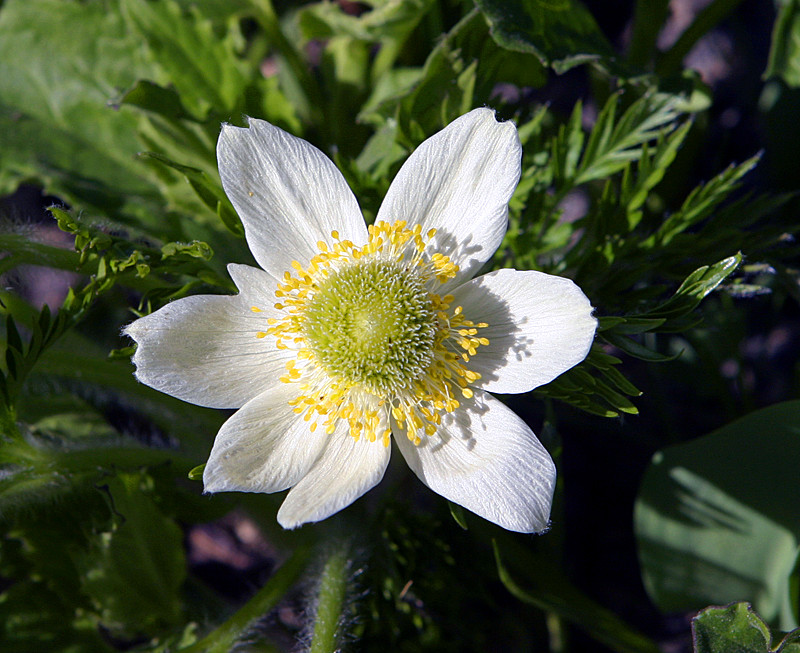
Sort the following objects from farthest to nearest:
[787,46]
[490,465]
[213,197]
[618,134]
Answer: [787,46]
[618,134]
[213,197]
[490,465]

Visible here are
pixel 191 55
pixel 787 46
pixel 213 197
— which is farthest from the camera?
pixel 191 55

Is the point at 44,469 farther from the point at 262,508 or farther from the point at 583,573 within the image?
the point at 583,573

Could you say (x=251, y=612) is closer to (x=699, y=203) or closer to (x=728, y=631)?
(x=728, y=631)

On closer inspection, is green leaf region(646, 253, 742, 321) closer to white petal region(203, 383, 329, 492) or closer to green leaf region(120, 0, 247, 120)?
white petal region(203, 383, 329, 492)

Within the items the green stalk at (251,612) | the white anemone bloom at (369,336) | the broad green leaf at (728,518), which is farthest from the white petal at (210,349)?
the broad green leaf at (728,518)

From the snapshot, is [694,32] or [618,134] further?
[694,32]

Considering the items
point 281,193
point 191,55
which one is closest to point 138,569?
point 281,193
